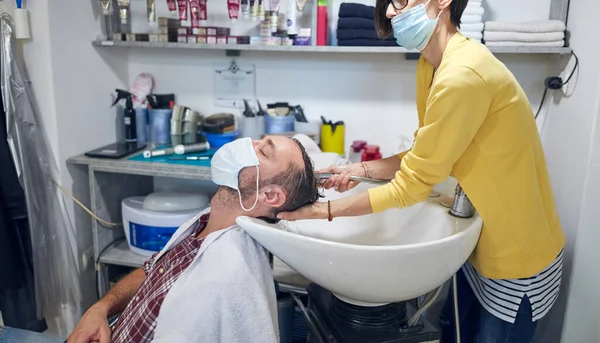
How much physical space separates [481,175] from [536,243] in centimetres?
25

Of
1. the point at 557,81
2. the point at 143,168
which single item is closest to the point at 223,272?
the point at 143,168

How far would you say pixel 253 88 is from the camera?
2336 millimetres

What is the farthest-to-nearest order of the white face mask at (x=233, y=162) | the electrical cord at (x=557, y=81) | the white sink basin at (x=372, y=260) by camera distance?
the electrical cord at (x=557, y=81), the white face mask at (x=233, y=162), the white sink basin at (x=372, y=260)

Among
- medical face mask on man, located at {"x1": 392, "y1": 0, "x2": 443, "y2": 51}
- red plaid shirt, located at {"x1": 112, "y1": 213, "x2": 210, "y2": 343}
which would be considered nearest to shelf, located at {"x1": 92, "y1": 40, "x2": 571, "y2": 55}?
medical face mask on man, located at {"x1": 392, "y1": 0, "x2": 443, "y2": 51}

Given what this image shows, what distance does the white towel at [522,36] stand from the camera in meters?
1.78

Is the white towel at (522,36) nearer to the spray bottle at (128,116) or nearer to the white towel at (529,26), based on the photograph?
the white towel at (529,26)

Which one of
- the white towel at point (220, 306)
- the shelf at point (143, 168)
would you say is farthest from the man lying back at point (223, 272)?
the shelf at point (143, 168)

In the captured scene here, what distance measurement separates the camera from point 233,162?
1.24 m

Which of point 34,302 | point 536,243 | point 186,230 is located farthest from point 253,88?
point 536,243

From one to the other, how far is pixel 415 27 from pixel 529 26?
758 millimetres

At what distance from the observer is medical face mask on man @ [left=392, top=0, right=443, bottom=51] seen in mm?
1261

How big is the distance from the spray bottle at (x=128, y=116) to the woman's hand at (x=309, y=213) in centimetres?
128

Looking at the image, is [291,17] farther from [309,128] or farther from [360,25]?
[309,128]

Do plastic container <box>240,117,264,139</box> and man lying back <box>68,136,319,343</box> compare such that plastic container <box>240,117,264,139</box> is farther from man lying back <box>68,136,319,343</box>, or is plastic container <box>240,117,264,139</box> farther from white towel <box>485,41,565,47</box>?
white towel <box>485,41,565,47</box>
